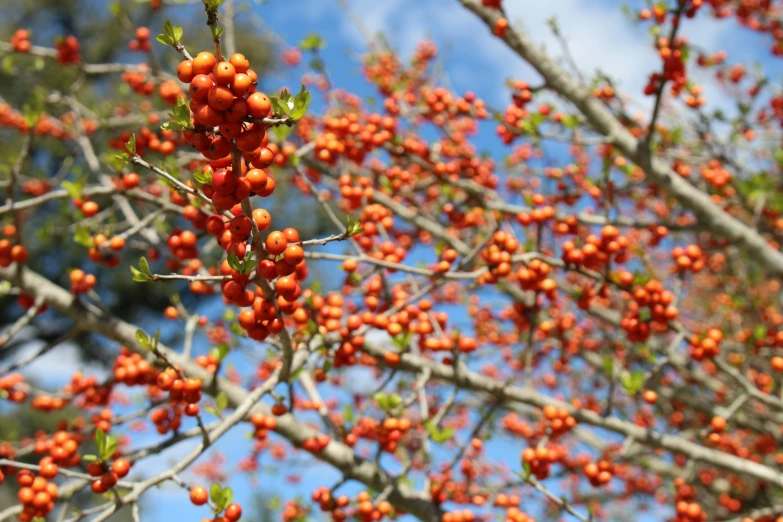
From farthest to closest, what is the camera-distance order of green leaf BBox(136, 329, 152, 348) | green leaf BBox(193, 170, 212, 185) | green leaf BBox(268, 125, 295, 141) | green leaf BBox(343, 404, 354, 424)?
green leaf BBox(268, 125, 295, 141) → green leaf BBox(343, 404, 354, 424) → green leaf BBox(136, 329, 152, 348) → green leaf BBox(193, 170, 212, 185)

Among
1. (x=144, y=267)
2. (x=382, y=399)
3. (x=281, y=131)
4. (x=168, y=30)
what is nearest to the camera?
(x=168, y=30)

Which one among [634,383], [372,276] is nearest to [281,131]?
[372,276]

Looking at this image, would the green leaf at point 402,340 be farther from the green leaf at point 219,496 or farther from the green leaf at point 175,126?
the green leaf at point 175,126

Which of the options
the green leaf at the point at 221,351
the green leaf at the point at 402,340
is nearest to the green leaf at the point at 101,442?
the green leaf at the point at 221,351

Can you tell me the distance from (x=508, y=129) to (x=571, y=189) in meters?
1.31

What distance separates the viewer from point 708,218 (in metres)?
4.71

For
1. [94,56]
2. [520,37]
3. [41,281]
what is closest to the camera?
[41,281]

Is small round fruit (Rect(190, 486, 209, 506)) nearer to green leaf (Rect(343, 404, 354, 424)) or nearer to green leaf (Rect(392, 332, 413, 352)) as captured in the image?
green leaf (Rect(343, 404, 354, 424))

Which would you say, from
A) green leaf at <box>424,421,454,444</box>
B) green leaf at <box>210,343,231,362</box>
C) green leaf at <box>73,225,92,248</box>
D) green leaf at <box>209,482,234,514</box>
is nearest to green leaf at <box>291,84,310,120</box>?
green leaf at <box>209,482,234,514</box>

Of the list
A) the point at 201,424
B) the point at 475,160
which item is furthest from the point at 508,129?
the point at 201,424

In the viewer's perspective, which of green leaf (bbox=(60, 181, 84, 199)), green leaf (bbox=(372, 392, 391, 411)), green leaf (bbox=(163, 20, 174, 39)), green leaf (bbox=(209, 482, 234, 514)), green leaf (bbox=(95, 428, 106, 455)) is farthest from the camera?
green leaf (bbox=(60, 181, 84, 199))

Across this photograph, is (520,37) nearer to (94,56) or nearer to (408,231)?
(408,231)

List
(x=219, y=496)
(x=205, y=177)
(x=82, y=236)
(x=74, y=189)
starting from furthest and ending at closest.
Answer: (x=74, y=189), (x=82, y=236), (x=219, y=496), (x=205, y=177)

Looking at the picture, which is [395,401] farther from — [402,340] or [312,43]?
[312,43]
